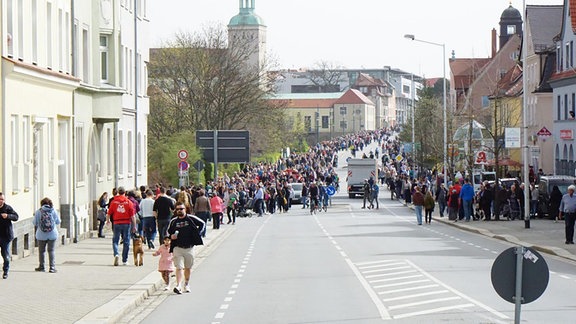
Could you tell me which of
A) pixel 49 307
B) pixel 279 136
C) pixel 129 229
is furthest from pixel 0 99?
pixel 279 136

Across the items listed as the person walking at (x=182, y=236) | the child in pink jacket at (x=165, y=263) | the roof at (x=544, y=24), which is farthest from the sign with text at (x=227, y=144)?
the person walking at (x=182, y=236)

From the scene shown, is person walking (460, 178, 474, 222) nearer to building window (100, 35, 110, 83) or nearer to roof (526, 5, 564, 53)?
building window (100, 35, 110, 83)

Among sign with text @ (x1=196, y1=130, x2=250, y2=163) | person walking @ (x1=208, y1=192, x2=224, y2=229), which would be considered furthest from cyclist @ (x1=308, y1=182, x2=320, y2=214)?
person walking @ (x1=208, y1=192, x2=224, y2=229)

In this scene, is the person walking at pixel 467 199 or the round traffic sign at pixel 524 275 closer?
the round traffic sign at pixel 524 275

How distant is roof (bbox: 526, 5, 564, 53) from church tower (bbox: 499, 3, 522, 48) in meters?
53.6

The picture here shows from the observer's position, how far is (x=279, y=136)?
106938mm

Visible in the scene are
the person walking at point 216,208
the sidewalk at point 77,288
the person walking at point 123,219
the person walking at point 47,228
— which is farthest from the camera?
the person walking at point 216,208

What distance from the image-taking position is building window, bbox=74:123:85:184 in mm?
39594

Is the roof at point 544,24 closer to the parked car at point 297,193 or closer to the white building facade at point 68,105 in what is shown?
the parked car at point 297,193

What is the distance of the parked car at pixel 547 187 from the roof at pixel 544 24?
27.8 m

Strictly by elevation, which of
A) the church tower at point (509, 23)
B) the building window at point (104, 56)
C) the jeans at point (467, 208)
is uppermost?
the church tower at point (509, 23)

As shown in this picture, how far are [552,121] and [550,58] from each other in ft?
12.5

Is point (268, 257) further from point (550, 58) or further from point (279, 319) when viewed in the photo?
point (550, 58)

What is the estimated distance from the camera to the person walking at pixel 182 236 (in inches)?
882
